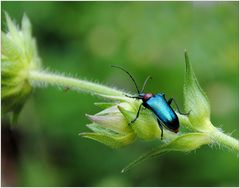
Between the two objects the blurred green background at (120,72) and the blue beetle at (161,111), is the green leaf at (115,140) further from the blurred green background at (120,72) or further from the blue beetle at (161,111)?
the blurred green background at (120,72)

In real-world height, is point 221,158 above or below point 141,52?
below

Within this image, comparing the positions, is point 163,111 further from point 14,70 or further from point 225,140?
point 14,70

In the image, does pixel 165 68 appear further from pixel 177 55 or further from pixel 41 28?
pixel 41 28

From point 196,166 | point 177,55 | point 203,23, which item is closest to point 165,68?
point 177,55

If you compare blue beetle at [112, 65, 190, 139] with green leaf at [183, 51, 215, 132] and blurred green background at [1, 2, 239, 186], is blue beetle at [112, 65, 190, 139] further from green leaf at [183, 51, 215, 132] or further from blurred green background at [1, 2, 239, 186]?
blurred green background at [1, 2, 239, 186]

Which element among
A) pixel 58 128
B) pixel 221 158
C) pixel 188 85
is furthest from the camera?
pixel 58 128

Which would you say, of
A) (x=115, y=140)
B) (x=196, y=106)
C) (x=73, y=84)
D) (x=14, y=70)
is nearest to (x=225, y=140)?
(x=196, y=106)

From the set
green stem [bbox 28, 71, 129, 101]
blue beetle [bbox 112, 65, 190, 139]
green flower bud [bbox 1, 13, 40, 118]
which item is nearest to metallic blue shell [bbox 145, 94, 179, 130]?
blue beetle [bbox 112, 65, 190, 139]
